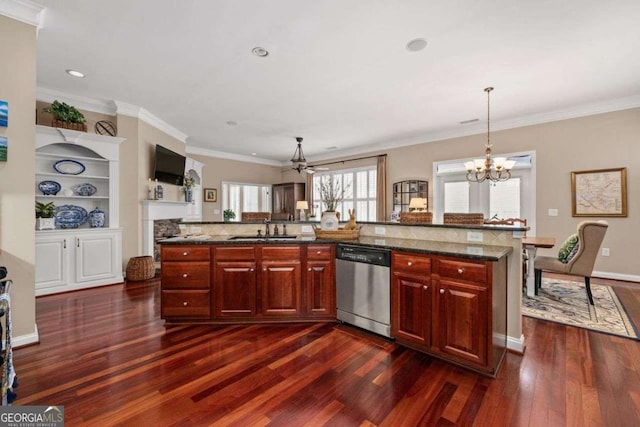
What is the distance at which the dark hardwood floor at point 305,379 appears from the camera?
1.55 metres

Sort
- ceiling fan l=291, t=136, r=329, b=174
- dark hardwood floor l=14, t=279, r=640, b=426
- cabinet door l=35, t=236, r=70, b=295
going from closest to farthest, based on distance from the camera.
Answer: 1. dark hardwood floor l=14, t=279, r=640, b=426
2. cabinet door l=35, t=236, r=70, b=295
3. ceiling fan l=291, t=136, r=329, b=174

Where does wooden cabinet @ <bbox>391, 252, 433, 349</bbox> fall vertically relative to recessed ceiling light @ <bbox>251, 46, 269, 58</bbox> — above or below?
below

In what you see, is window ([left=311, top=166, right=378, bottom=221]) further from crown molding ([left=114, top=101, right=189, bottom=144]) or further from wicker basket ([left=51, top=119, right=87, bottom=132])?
wicker basket ([left=51, top=119, right=87, bottom=132])

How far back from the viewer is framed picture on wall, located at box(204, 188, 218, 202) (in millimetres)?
7508

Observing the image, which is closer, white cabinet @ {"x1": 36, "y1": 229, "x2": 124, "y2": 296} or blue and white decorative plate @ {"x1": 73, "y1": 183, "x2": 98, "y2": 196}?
white cabinet @ {"x1": 36, "y1": 229, "x2": 124, "y2": 296}

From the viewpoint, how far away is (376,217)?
7.10m

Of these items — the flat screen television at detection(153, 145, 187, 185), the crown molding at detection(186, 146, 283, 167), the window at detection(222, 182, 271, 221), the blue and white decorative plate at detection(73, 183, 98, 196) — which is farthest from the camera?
the window at detection(222, 182, 271, 221)

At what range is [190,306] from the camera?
108 inches

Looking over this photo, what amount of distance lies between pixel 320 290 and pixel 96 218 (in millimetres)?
3728

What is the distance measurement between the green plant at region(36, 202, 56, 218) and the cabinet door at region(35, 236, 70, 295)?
1.05ft

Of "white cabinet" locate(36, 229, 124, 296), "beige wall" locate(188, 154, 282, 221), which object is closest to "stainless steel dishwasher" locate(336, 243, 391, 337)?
"white cabinet" locate(36, 229, 124, 296)

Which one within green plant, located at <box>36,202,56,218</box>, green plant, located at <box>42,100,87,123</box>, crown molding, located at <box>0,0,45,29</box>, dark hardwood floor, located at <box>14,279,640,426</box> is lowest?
dark hardwood floor, located at <box>14,279,640,426</box>

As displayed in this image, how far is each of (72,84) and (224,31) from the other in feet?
8.68

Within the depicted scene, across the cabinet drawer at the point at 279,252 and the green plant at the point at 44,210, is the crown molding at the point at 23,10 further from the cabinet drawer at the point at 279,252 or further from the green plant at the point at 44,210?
the cabinet drawer at the point at 279,252
